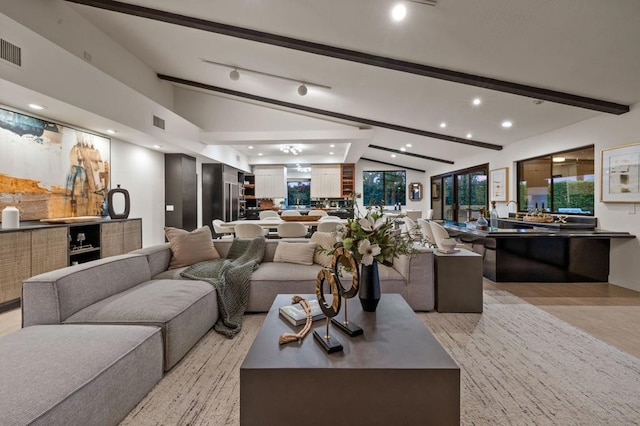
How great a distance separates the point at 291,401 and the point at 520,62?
3.90 metres

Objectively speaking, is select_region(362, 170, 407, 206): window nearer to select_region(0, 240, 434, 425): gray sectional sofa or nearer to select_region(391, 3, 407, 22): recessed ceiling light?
select_region(0, 240, 434, 425): gray sectional sofa

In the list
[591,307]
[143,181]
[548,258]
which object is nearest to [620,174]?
[548,258]

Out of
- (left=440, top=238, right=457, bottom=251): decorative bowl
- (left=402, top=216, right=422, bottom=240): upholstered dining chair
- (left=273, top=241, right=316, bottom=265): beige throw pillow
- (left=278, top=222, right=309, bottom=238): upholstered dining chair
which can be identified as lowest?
(left=273, top=241, right=316, bottom=265): beige throw pillow

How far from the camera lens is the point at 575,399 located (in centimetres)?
168

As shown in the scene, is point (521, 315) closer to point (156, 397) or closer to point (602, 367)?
point (602, 367)

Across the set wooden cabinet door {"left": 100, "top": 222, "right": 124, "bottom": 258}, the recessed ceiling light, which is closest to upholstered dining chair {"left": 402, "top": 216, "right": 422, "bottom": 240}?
the recessed ceiling light

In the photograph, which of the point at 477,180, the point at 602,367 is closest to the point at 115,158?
the point at 602,367

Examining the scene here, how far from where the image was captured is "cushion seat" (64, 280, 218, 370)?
190 centimetres

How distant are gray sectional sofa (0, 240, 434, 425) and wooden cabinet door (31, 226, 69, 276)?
1.45 m

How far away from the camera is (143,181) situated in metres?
5.81

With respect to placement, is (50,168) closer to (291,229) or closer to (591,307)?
(291,229)

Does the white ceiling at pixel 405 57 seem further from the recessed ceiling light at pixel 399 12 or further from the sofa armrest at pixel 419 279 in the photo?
the sofa armrest at pixel 419 279

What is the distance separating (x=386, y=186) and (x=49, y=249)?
10.1 meters

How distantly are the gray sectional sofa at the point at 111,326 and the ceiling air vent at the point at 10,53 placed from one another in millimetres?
2121
